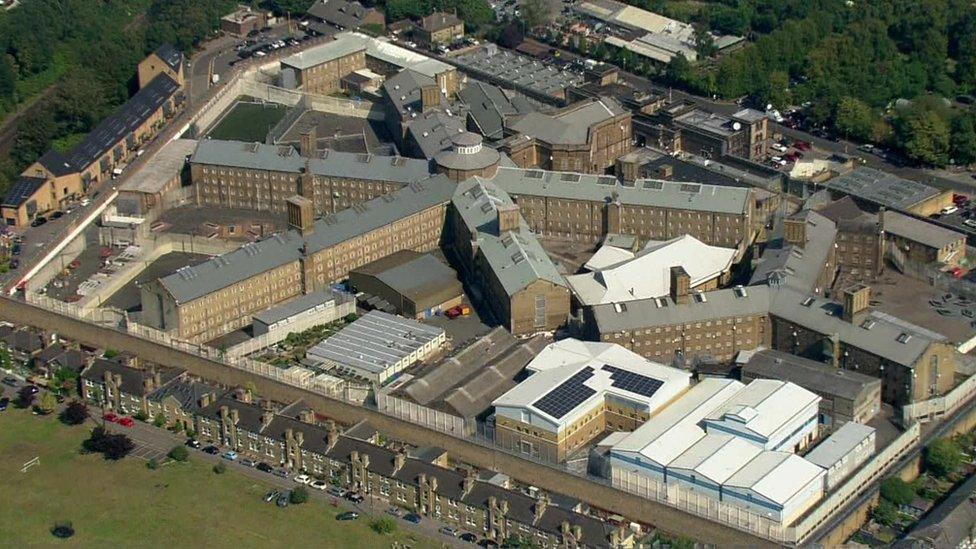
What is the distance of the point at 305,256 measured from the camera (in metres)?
152

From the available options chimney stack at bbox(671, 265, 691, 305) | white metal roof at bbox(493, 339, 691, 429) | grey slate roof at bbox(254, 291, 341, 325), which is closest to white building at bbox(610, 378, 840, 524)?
white metal roof at bbox(493, 339, 691, 429)

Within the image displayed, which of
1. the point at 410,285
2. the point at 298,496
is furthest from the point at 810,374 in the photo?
the point at 298,496

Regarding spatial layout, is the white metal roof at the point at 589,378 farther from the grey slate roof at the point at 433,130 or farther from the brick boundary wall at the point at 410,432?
the grey slate roof at the point at 433,130

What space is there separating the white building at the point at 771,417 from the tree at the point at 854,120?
58.7 metres

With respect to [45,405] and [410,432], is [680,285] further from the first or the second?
[45,405]

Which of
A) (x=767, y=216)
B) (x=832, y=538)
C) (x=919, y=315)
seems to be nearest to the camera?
(x=832, y=538)

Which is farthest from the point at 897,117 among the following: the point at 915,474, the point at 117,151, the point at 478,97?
the point at 117,151

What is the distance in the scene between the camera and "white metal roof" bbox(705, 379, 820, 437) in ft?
412

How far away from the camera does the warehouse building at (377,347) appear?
140 metres

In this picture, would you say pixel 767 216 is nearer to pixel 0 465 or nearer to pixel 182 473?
pixel 182 473

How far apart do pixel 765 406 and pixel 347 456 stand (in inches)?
1201

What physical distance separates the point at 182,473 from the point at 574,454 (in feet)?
95.5

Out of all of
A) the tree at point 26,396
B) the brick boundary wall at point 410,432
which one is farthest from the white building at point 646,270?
the tree at point 26,396

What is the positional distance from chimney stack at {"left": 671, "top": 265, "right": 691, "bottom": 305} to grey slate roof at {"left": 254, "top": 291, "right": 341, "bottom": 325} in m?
29.4
